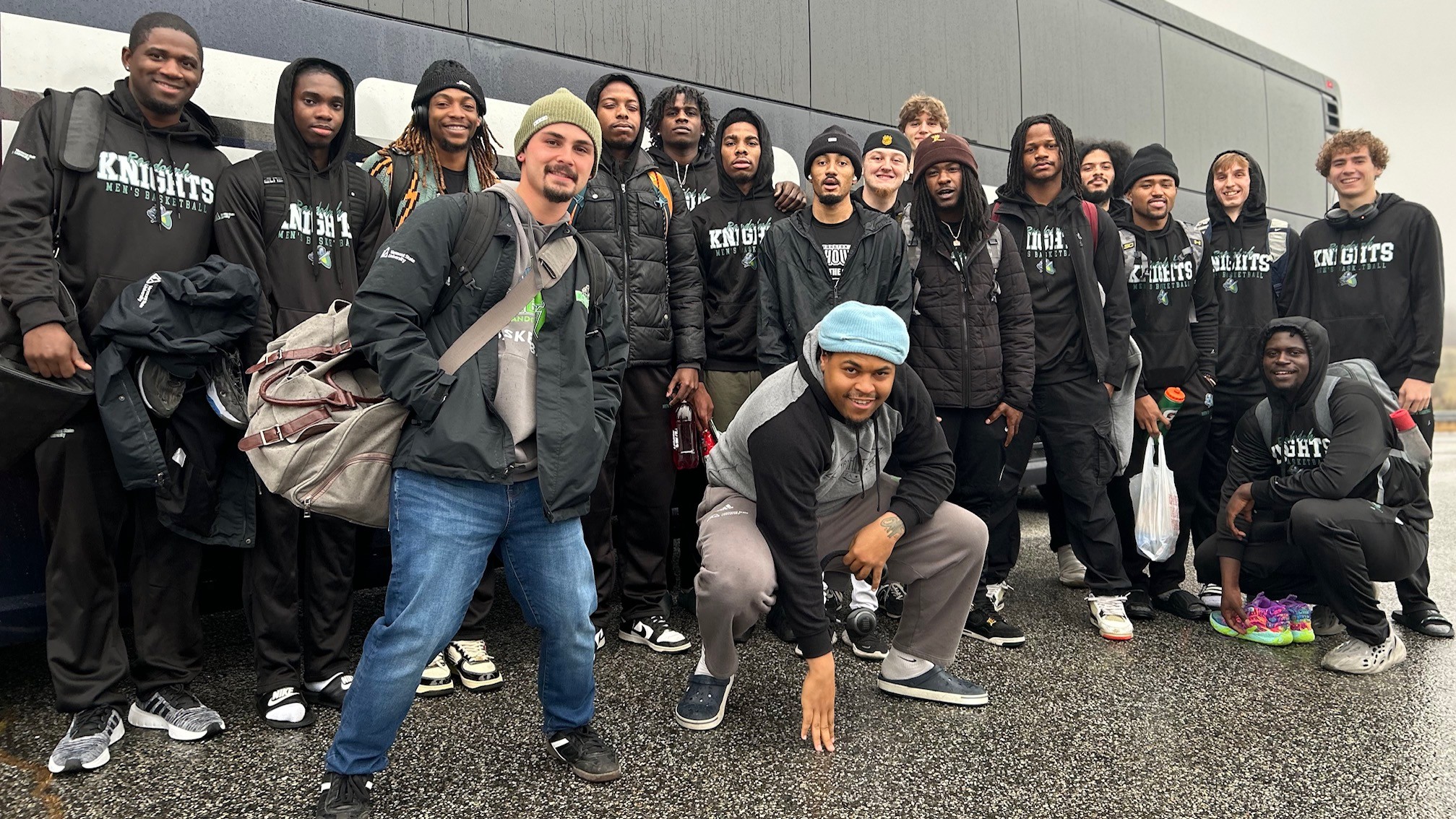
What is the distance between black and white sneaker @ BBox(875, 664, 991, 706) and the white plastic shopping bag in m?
1.41

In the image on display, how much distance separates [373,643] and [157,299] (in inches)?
51.1

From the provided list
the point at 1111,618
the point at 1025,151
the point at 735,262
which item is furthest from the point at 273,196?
the point at 1111,618

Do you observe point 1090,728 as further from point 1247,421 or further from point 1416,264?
point 1416,264

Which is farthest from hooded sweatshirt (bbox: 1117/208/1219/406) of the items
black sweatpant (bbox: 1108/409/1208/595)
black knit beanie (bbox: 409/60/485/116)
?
black knit beanie (bbox: 409/60/485/116)

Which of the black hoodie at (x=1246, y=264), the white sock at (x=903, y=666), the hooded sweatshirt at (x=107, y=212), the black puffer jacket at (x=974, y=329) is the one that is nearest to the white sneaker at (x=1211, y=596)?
the black hoodie at (x=1246, y=264)

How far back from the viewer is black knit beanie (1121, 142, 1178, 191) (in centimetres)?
427

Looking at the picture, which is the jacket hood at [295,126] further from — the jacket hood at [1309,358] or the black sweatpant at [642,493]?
the jacket hood at [1309,358]

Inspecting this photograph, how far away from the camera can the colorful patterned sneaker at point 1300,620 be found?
12.1 feet

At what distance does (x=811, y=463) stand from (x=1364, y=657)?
2.29 meters

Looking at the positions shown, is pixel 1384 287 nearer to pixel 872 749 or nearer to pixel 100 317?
pixel 872 749

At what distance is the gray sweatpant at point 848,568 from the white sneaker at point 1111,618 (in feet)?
3.46

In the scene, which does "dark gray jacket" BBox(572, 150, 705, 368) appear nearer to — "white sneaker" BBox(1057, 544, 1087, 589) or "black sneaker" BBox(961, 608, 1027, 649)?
"black sneaker" BBox(961, 608, 1027, 649)

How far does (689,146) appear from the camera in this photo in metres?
3.99

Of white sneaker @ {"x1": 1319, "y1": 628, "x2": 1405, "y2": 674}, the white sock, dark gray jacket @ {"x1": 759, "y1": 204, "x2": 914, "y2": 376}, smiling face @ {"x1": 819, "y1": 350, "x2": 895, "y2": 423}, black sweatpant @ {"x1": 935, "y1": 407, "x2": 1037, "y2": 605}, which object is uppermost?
dark gray jacket @ {"x1": 759, "y1": 204, "x2": 914, "y2": 376}
